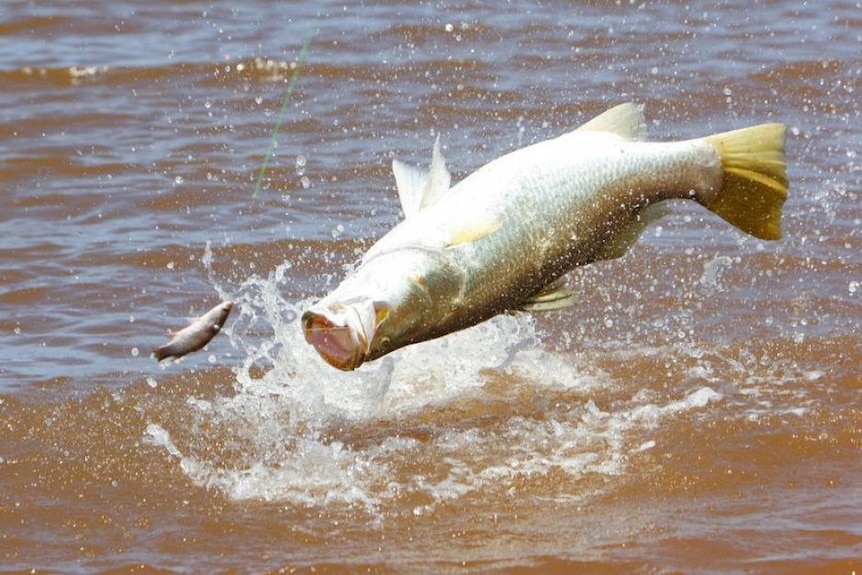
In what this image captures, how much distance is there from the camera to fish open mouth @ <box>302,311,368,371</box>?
4098mm

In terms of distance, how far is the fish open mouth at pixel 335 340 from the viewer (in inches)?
161

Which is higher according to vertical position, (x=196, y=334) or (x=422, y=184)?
(x=422, y=184)

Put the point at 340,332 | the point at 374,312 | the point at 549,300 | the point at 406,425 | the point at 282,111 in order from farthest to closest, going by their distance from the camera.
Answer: the point at 282,111 < the point at 406,425 < the point at 549,300 < the point at 374,312 < the point at 340,332

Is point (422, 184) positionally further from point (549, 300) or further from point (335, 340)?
point (335, 340)

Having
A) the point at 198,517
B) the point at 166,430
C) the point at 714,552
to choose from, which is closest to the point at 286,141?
the point at 166,430

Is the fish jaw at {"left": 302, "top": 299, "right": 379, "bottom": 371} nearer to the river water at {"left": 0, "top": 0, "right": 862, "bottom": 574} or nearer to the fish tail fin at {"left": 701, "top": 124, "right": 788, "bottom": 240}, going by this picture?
the river water at {"left": 0, "top": 0, "right": 862, "bottom": 574}

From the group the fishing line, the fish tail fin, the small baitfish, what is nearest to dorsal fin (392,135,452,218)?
the small baitfish

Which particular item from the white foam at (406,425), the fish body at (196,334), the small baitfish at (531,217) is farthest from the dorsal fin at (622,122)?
the fish body at (196,334)

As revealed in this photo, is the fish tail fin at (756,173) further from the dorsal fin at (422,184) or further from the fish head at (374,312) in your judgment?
the fish head at (374,312)

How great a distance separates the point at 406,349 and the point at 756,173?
2094mm

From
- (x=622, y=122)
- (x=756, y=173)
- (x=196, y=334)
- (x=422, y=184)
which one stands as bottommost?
(x=196, y=334)

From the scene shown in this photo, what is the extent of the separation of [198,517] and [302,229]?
320 centimetres

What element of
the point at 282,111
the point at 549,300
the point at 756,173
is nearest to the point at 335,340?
the point at 549,300

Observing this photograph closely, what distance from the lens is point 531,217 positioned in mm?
4746
